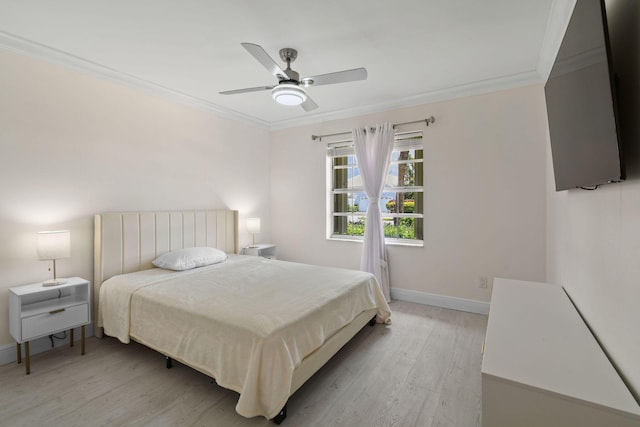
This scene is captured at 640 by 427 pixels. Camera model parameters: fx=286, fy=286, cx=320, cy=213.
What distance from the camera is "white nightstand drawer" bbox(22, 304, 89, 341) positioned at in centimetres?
218

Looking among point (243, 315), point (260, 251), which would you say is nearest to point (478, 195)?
point (243, 315)

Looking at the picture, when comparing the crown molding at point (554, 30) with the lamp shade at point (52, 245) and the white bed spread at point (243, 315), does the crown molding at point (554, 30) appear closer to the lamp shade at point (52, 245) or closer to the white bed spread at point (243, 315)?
the white bed spread at point (243, 315)

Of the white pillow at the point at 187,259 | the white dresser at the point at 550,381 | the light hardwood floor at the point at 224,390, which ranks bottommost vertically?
the light hardwood floor at the point at 224,390

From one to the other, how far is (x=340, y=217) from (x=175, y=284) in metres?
2.64

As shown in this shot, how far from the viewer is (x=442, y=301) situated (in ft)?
11.7

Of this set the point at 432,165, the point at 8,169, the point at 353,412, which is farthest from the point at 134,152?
the point at 432,165

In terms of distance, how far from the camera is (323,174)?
4.48 meters

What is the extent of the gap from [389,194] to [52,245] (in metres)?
3.66

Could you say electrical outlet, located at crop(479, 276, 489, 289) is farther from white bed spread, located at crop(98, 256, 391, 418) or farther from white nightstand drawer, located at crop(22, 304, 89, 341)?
white nightstand drawer, located at crop(22, 304, 89, 341)

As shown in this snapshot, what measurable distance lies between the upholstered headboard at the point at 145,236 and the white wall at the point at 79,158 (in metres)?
0.18

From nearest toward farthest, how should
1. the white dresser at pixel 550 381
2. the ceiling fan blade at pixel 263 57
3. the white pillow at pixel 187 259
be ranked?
the white dresser at pixel 550 381, the ceiling fan blade at pixel 263 57, the white pillow at pixel 187 259

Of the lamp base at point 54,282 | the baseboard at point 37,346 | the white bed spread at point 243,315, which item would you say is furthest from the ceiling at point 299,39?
the baseboard at point 37,346

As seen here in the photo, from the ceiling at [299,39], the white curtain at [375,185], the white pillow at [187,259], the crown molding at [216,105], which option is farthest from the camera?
the white curtain at [375,185]

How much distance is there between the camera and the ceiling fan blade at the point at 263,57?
73.7 inches
